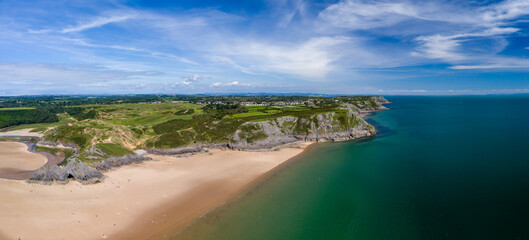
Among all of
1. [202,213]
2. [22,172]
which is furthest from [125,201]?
[22,172]

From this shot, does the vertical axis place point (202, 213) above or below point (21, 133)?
below

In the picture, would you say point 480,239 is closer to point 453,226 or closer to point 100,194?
point 453,226

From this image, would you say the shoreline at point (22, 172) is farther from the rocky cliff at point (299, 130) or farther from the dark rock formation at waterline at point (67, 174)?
the rocky cliff at point (299, 130)

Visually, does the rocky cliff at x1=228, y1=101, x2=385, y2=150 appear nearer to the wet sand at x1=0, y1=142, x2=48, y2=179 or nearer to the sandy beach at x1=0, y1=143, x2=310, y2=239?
the sandy beach at x1=0, y1=143, x2=310, y2=239

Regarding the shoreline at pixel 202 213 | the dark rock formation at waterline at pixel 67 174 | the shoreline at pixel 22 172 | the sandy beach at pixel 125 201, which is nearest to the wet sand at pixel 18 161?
the shoreline at pixel 22 172

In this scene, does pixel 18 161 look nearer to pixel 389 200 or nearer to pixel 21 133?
pixel 21 133

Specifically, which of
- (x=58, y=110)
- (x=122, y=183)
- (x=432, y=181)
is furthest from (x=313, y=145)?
(x=58, y=110)
